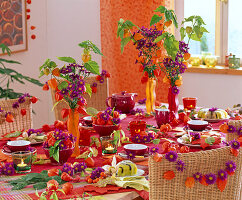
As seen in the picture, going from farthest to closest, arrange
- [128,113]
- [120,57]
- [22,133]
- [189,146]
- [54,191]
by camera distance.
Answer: [120,57] → [128,113] → [22,133] → [189,146] → [54,191]

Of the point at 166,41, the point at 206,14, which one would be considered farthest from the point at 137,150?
the point at 206,14

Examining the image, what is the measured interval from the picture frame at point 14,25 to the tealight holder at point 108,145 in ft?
7.31

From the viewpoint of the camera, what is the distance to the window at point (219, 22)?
4.45 metres

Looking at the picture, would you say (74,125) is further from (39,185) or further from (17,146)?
(39,185)

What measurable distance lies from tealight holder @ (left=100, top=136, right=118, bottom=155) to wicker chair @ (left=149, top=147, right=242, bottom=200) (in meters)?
0.65

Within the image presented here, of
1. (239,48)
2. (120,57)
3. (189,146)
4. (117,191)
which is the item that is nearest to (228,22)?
(239,48)

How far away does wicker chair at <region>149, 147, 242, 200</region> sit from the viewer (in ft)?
4.36

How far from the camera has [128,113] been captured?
9.57 ft

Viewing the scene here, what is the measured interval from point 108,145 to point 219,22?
288cm

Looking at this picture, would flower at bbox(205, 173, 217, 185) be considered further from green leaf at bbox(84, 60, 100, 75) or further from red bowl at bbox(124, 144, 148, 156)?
green leaf at bbox(84, 60, 100, 75)

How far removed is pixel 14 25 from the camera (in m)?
4.07

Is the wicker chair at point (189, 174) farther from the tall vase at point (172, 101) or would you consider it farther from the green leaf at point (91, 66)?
the tall vase at point (172, 101)

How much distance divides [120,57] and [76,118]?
9.89ft

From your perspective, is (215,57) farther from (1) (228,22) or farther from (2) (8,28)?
(2) (8,28)
